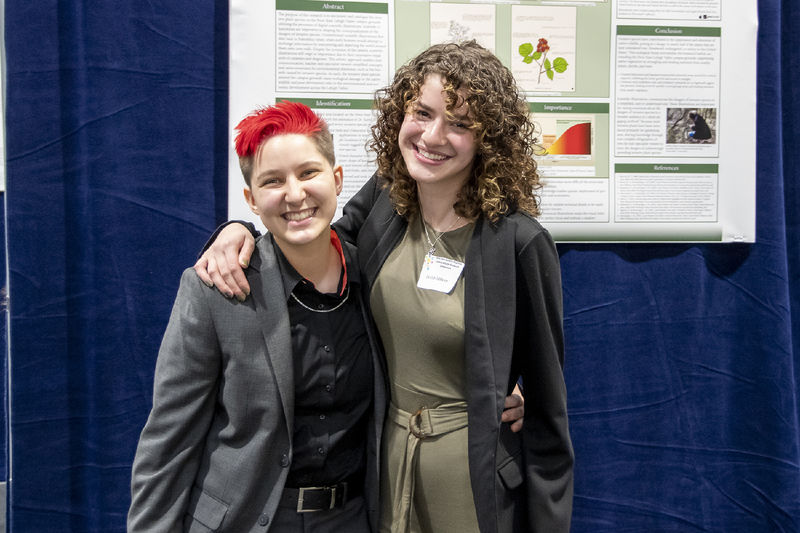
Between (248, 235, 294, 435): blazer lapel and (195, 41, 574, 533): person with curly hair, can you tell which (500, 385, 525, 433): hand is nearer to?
(195, 41, 574, 533): person with curly hair

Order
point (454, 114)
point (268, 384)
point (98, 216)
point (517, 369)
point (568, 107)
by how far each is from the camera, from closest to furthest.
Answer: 1. point (268, 384)
2. point (454, 114)
3. point (517, 369)
4. point (98, 216)
5. point (568, 107)

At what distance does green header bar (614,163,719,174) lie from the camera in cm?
197

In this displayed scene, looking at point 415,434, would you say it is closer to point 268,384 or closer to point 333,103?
point 268,384

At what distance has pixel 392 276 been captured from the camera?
1296 millimetres

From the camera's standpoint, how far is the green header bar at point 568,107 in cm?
191

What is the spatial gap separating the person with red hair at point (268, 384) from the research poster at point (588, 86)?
68 centimetres

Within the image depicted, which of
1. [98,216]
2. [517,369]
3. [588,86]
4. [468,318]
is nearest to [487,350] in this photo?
[468,318]

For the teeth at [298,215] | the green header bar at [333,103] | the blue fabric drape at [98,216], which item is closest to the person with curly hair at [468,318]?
the teeth at [298,215]

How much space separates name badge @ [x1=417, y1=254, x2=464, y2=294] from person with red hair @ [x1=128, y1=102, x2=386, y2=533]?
186 mm

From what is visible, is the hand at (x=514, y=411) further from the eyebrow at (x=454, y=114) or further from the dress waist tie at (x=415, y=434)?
the eyebrow at (x=454, y=114)

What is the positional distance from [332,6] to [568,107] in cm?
78

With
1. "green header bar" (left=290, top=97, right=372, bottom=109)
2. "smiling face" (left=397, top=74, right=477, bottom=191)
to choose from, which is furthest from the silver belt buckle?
"green header bar" (left=290, top=97, right=372, bottom=109)

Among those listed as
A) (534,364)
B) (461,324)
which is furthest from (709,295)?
(461,324)

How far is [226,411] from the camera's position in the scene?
3.78ft
